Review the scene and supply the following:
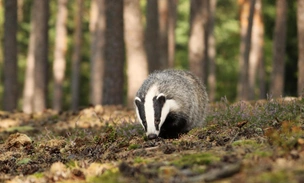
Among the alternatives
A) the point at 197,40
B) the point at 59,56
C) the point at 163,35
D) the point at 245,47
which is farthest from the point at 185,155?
the point at 59,56

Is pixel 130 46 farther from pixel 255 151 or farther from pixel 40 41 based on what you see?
pixel 255 151

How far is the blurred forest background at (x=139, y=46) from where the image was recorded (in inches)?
698

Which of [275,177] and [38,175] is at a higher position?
[275,177]

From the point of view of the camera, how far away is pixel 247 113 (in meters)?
9.64

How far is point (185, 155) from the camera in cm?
673

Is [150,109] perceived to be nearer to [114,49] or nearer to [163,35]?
[114,49]

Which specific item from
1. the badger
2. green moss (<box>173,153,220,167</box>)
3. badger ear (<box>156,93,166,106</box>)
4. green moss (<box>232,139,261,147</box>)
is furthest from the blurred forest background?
green moss (<box>173,153,220,167</box>)

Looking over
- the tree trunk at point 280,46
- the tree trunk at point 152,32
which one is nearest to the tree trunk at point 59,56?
the tree trunk at point 152,32

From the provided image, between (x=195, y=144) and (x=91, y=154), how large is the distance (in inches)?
49.0

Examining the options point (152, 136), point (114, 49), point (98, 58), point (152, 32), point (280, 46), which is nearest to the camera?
point (152, 136)

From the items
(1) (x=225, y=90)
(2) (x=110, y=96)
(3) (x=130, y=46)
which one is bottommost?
(1) (x=225, y=90)

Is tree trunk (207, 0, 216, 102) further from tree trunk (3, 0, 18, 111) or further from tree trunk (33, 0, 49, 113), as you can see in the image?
tree trunk (3, 0, 18, 111)

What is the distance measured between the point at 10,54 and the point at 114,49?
4.73 m

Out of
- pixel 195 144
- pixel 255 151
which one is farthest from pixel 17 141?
pixel 255 151
